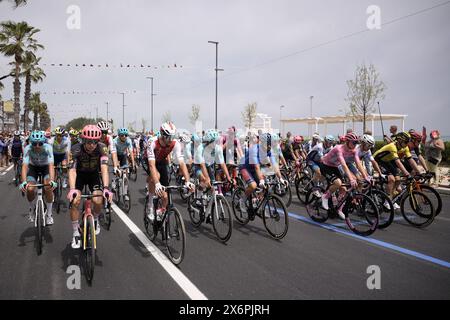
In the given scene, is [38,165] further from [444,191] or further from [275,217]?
[444,191]

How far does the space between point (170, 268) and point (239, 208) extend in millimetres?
2845

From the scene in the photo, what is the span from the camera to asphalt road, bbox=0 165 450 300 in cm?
388

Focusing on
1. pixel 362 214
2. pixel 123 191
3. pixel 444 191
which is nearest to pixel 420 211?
pixel 362 214

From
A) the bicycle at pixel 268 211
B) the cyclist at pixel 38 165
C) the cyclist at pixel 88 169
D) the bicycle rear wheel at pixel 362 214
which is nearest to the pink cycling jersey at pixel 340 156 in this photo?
the bicycle rear wheel at pixel 362 214

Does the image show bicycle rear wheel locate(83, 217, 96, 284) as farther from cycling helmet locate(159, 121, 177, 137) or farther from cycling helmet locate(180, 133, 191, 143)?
cycling helmet locate(180, 133, 191, 143)

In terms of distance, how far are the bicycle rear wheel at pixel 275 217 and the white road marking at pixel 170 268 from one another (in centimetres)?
219

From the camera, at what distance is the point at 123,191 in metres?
8.83

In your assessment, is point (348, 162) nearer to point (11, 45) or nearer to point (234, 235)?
point (234, 235)

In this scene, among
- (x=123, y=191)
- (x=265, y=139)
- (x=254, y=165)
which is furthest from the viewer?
(x=123, y=191)

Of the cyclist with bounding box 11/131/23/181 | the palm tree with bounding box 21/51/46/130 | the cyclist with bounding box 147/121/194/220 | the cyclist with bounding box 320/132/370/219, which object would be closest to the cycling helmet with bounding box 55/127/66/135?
the cyclist with bounding box 147/121/194/220

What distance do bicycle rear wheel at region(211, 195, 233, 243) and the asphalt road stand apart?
0.16 meters

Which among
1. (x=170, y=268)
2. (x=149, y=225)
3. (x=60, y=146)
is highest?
(x=60, y=146)
